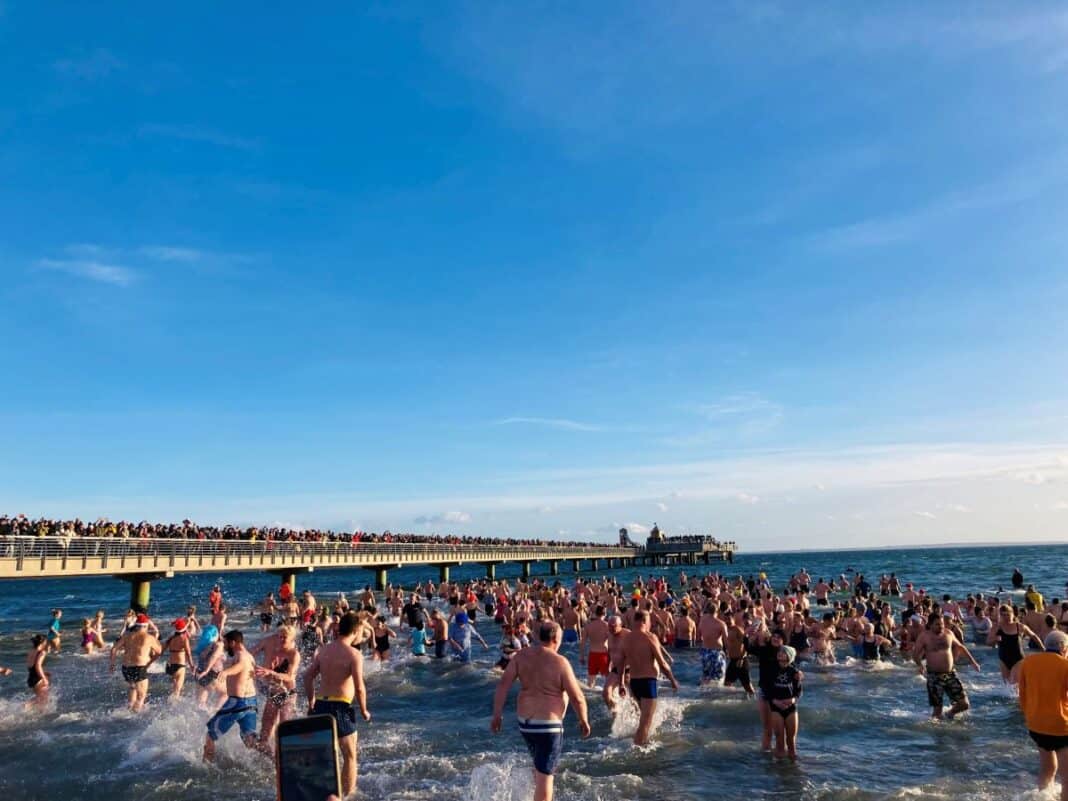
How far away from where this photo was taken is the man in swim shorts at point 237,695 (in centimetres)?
826

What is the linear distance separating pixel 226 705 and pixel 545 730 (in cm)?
415

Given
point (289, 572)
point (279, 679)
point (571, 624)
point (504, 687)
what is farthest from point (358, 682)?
point (289, 572)

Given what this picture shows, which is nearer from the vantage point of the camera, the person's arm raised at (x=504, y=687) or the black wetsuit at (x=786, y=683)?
the person's arm raised at (x=504, y=687)

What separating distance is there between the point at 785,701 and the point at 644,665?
62.6 inches

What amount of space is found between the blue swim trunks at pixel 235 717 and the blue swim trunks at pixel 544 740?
12.5 feet

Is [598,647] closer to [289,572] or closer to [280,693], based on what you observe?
[280,693]

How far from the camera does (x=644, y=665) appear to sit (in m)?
8.97

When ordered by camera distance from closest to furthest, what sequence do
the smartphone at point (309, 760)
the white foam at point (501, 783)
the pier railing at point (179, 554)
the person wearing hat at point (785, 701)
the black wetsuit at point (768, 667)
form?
the smartphone at point (309, 760)
the white foam at point (501, 783)
the person wearing hat at point (785, 701)
the black wetsuit at point (768, 667)
the pier railing at point (179, 554)

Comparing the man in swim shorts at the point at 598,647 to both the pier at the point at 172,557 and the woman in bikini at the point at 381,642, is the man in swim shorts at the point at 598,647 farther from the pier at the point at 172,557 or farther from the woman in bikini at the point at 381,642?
the pier at the point at 172,557

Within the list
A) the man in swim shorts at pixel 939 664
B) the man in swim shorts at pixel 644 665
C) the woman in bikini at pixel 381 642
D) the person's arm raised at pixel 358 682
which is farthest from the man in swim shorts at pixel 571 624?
the person's arm raised at pixel 358 682

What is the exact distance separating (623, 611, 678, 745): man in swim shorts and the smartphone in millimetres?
5651

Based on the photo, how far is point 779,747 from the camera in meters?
9.07

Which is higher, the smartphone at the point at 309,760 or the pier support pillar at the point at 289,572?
the smartphone at the point at 309,760

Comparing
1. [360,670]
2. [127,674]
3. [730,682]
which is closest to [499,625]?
[730,682]
